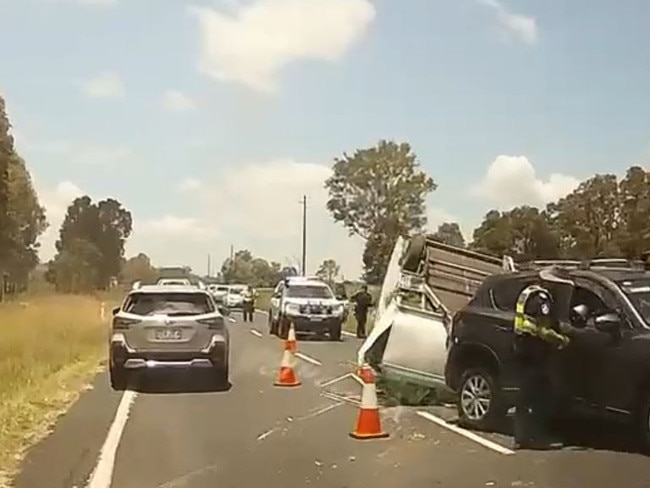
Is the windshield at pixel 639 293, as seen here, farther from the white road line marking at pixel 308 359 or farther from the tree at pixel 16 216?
the tree at pixel 16 216

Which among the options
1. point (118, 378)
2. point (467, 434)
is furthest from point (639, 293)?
point (118, 378)

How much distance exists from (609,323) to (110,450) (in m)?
5.24

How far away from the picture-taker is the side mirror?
1100 cm

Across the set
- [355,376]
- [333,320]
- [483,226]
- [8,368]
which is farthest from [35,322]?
[483,226]

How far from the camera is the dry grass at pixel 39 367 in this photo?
13000 millimetres

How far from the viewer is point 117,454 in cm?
1113

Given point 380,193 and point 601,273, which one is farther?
point 380,193

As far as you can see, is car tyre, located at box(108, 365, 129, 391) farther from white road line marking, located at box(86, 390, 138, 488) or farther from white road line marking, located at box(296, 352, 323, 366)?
white road line marking, located at box(296, 352, 323, 366)

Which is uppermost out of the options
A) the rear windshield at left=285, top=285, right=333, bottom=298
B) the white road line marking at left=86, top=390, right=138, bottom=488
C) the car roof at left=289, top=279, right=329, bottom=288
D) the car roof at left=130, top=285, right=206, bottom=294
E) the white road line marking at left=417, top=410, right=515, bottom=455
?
the car roof at left=289, top=279, right=329, bottom=288

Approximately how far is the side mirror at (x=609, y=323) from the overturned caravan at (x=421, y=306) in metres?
3.19

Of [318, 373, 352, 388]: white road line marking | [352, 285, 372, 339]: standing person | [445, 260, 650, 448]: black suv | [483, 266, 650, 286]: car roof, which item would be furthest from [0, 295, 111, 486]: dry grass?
[352, 285, 372, 339]: standing person

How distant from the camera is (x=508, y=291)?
12922 mm

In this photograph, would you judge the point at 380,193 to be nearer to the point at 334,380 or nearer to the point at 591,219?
the point at 591,219

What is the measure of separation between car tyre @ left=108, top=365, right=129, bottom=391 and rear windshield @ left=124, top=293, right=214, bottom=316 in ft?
3.14
